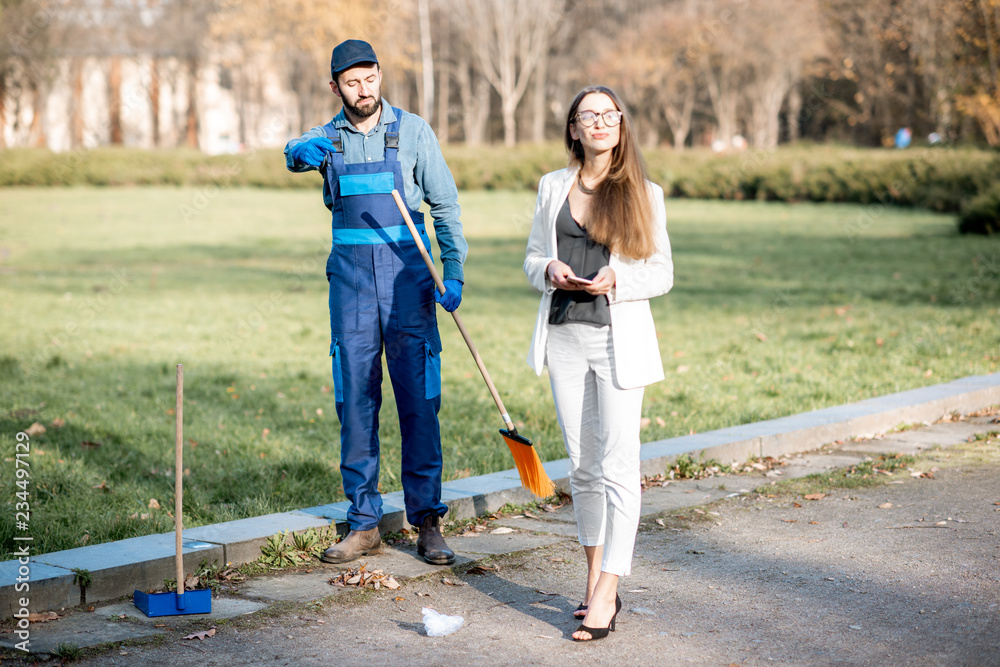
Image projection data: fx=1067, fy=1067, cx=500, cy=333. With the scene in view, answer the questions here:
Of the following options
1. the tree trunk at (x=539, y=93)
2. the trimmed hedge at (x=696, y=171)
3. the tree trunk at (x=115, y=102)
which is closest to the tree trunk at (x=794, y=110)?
the tree trunk at (x=539, y=93)

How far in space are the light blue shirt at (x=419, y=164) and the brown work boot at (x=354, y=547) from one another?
1237 millimetres

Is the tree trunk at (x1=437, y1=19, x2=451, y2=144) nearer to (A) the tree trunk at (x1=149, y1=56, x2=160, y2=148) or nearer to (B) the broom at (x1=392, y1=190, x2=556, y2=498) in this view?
(A) the tree trunk at (x1=149, y1=56, x2=160, y2=148)

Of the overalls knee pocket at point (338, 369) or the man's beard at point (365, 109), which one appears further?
the overalls knee pocket at point (338, 369)

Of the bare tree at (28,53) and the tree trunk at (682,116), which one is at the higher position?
the bare tree at (28,53)

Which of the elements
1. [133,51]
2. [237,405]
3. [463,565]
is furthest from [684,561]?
[133,51]

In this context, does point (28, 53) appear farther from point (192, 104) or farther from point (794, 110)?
point (794, 110)

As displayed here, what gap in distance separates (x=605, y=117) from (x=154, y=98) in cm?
6831

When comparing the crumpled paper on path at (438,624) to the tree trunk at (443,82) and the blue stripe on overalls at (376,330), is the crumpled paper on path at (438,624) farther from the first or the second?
the tree trunk at (443,82)

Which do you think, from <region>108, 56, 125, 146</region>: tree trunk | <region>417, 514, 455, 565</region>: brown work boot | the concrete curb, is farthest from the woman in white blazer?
<region>108, 56, 125, 146</region>: tree trunk

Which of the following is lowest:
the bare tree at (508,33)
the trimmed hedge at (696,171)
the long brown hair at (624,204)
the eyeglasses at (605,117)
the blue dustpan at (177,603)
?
the blue dustpan at (177,603)

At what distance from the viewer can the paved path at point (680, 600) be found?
3729mm

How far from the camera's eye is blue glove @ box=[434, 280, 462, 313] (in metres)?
4.57

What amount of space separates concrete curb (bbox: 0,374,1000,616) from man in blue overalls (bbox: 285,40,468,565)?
44 cm

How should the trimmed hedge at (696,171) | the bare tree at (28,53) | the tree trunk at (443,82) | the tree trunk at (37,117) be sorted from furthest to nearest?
the tree trunk at (443,82) < the tree trunk at (37,117) < the bare tree at (28,53) < the trimmed hedge at (696,171)
